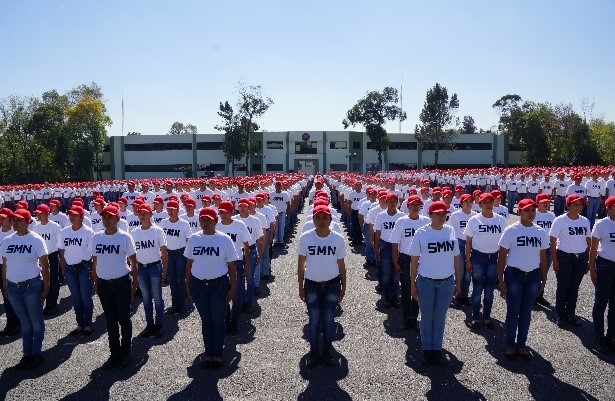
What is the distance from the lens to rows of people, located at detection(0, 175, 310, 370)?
563 centimetres

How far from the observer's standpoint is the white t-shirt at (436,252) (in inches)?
215

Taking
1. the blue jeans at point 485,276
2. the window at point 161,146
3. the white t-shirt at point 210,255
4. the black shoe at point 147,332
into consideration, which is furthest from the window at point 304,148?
the white t-shirt at point 210,255

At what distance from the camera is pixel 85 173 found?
195 feet

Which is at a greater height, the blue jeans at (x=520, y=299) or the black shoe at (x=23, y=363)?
the blue jeans at (x=520, y=299)

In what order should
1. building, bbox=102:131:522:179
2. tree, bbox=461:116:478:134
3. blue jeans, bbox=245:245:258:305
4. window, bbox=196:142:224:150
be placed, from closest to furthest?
blue jeans, bbox=245:245:258:305 → building, bbox=102:131:522:179 → window, bbox=196:142:224:150 → tree, bbox=461:116:478:134

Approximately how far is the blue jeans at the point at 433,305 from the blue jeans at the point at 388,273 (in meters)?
2.18

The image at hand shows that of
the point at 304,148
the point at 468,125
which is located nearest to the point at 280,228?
the point at 304,148

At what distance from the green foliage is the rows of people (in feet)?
179

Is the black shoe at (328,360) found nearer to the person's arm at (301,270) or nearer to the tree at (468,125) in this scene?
the person's arm at (301,270)

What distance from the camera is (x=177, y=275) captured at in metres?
7.82

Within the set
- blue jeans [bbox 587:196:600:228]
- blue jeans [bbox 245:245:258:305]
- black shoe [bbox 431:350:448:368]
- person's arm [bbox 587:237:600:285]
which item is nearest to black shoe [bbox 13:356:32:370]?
blue jeans [bbox 245:245:258:305]

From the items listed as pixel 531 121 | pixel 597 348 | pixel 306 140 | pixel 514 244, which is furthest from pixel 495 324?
pixel 531 121

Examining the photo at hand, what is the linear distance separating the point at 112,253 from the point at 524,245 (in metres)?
4.97

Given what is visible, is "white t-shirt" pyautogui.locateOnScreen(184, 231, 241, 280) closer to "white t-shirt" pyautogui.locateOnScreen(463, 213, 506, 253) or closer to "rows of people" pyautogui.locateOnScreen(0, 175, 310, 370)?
"rows of people" pyautogui.locateOnScreen(0, 175, 310, 370)
